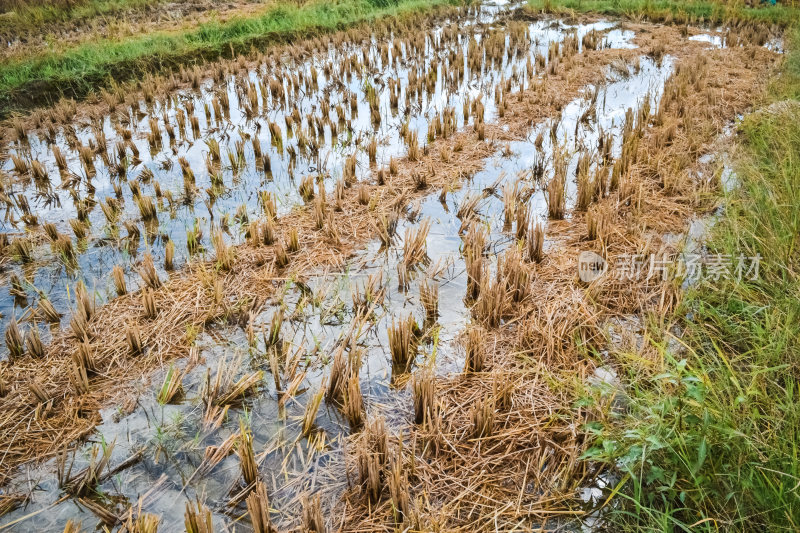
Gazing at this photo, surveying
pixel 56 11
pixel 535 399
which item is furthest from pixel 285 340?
pixel 56 11

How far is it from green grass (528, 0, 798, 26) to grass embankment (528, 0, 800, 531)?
37.4 ft

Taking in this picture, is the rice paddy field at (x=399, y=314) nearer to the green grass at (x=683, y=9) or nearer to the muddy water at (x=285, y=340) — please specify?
the muddy water at (x=285, y=340)

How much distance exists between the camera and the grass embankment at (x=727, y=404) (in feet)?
5.19

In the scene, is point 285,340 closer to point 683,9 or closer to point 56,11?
point 56,11

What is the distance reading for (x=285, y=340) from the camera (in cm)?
274

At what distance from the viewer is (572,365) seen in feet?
8.16

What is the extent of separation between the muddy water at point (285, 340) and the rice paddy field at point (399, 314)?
0.02 meters

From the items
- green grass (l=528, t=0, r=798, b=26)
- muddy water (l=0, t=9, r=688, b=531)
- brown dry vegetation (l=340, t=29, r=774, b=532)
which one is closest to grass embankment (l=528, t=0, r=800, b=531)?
brown dry vegetation (l=340, t=29, r=774, b=532)

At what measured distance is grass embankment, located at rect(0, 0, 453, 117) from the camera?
287 inches

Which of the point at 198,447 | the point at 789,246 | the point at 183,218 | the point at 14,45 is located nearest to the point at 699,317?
the point at 789,246

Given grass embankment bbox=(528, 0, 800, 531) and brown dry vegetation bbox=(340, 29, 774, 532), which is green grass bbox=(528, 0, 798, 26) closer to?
brown dry vegetation bbox=(340, 29, 774, 532)

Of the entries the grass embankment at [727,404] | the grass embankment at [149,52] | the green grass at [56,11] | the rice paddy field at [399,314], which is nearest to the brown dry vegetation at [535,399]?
the rice paddy field at [399,314]

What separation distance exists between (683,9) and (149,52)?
1359 cm

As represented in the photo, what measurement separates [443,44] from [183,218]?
333 inches
